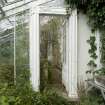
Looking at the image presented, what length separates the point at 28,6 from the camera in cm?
605

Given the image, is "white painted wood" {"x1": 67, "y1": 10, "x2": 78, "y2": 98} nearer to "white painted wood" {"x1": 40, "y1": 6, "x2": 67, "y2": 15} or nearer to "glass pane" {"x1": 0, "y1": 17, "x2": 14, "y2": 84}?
"white painted wood" {"x1": 40, "y1": 6, "x2": 67, "y2": 15}

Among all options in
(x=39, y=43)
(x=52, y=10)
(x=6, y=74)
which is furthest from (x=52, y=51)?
(x=6, y=74)

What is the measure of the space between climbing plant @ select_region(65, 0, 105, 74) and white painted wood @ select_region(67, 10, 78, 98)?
242mm

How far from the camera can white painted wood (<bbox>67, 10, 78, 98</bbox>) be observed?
19.9 ft

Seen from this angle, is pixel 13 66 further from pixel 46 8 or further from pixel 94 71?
pixel 94 71

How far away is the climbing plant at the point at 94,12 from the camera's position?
18.9ft

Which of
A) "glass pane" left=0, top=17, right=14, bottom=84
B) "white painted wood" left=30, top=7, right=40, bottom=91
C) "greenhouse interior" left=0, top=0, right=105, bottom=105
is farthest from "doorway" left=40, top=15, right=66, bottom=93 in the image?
"glass pane" left=0, top=17, right=14, bottom=84

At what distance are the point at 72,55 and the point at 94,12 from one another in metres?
1.21

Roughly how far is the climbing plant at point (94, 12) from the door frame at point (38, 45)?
9.2 inches

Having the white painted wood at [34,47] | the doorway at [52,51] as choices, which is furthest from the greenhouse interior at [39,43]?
the doorway at [52,51]

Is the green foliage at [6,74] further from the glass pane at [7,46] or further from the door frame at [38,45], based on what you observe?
the door frame at [38,45]

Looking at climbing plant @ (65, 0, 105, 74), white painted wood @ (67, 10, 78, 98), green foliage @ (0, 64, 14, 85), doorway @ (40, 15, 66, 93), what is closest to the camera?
climbing plant @ (65, 0, 105, 74)

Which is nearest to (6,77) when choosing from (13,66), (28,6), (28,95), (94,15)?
(13,66)

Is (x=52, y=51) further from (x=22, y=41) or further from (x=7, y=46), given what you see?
(x=7, y=46)
